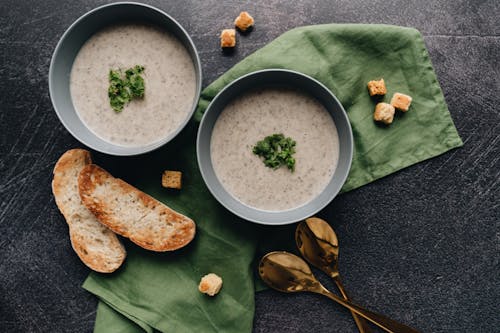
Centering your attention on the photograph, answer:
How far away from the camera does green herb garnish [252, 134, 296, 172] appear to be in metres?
2.07

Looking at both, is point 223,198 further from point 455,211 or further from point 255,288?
point 455,211

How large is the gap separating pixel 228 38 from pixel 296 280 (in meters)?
1.26

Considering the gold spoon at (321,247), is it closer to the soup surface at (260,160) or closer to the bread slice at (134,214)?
the soup surface at (260,160)

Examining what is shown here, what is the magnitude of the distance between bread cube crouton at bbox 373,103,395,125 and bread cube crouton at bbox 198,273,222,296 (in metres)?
1.13

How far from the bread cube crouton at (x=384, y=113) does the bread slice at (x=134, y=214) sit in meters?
1.07

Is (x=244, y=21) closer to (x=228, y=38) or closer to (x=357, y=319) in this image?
(x=228, y=38)

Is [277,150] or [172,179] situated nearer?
[277,150]

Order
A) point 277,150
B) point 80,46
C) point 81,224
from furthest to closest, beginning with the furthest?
1. point 81,224
2. point 80,46
3. point 277,150

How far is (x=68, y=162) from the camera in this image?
231 cm

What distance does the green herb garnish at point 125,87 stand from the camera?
213 cm

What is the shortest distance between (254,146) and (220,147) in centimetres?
16

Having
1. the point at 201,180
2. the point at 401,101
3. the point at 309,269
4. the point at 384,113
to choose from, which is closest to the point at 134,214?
the point at 201,180

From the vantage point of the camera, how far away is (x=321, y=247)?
2266 mm

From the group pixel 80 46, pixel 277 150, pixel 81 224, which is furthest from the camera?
pixel 81 224
